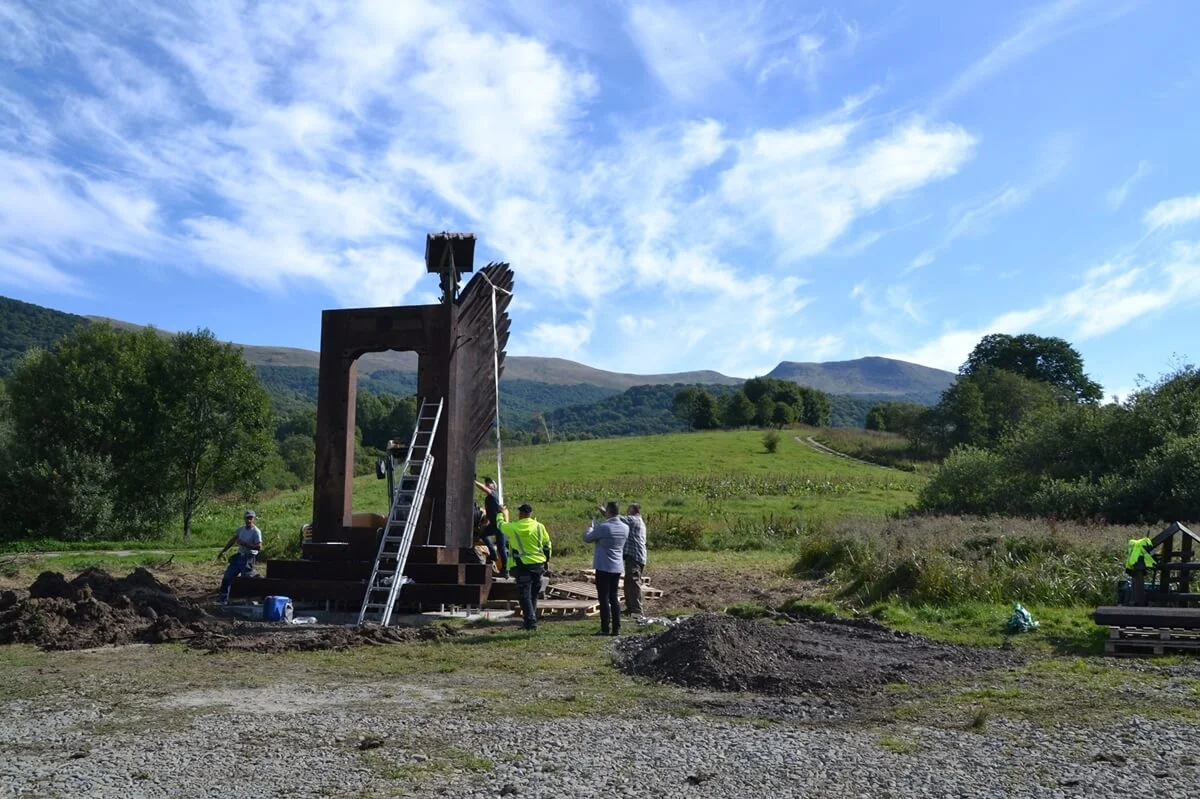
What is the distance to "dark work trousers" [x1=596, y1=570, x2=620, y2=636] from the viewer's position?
520 inches

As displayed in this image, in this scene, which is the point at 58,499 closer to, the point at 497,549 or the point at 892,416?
the point at 497,549

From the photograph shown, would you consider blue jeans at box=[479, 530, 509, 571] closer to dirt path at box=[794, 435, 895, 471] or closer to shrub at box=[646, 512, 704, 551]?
shrub at box=[646, 512, 704, 551]

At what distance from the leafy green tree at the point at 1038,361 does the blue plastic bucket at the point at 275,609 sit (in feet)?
258

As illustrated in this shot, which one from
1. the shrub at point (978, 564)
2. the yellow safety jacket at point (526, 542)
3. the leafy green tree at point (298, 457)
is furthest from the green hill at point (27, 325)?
the yellow safety jacket at point (526, 542)

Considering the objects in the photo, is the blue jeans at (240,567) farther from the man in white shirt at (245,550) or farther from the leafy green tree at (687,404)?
the leafy green tree at (687,404)

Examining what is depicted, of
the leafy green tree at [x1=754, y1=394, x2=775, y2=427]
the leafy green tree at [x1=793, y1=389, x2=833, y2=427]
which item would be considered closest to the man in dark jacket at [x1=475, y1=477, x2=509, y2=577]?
the leafy green tree at [x1=754, y1=394, x2=775, y2=427]

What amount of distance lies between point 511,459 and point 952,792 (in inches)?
2229

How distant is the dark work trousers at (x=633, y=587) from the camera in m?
14.8

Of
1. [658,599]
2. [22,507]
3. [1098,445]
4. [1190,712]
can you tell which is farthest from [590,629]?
[22,507]

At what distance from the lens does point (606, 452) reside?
63656 mm

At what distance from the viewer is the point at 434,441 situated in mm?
16078

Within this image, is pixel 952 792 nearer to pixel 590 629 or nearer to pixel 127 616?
pixel 590 629

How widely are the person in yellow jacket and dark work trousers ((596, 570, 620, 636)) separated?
2.74 feet

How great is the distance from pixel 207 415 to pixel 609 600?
2446 cm
